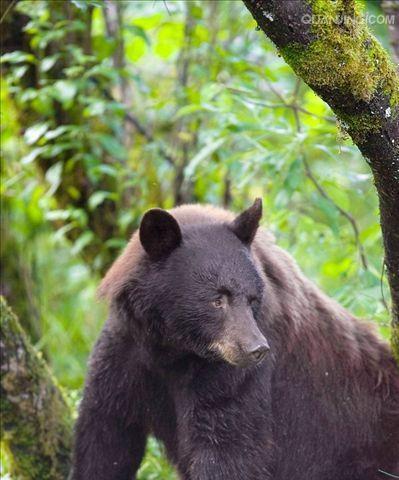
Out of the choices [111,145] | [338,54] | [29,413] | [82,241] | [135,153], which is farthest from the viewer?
[135,153]

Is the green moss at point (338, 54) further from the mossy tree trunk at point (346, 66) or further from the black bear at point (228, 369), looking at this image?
the black bear at point (228, 369)

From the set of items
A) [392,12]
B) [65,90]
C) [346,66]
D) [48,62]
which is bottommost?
[65,90]

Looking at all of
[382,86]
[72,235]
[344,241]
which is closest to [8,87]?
[72,235]

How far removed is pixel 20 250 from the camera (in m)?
8.11

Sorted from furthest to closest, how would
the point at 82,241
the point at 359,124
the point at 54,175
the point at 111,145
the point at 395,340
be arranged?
the point at 82,241, the point at 54,175, the point at 111,145, the point at 395,340, the point at 359,124

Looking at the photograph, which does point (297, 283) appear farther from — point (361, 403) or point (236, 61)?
point (236, 61)

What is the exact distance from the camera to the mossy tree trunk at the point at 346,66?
2625 mm

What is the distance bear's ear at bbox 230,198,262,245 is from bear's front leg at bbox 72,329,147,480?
826mm

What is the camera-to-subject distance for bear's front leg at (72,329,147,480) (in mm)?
4203

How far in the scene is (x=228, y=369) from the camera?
3.88 metres

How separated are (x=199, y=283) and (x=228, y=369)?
0.45 m

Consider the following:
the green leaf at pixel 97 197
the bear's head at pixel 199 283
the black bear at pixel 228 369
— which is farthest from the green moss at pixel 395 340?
the green leaf at pixel 97 197

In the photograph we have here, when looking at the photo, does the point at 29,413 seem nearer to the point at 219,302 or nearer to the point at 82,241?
the point at 219,302

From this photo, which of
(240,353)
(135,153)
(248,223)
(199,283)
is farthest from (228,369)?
(135,153)
